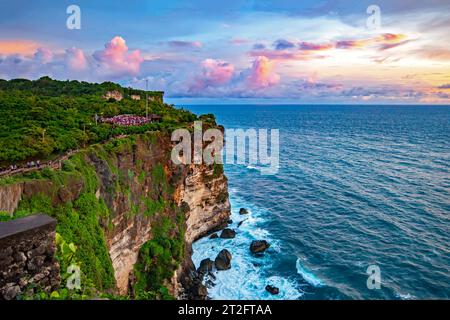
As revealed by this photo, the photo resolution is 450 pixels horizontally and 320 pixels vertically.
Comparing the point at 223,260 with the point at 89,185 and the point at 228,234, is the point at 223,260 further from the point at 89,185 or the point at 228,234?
the point at 89,185

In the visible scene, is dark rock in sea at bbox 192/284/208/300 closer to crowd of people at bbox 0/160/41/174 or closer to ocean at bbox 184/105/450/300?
ocean at bbox 184/105/450/300

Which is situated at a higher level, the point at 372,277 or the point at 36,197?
the point at 36,197

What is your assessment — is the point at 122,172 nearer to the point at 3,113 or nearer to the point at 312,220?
the point at 3,113

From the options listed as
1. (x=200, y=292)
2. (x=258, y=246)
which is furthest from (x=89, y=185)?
(x=258, y=246)

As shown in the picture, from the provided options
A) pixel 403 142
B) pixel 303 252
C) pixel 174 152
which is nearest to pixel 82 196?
pixel 174 152

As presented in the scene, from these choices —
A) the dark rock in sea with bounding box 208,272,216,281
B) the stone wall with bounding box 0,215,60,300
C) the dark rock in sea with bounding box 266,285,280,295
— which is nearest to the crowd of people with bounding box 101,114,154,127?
the dark rock in sea with bounding box 208,272,216,281

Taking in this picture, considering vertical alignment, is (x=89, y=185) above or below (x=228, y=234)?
above
